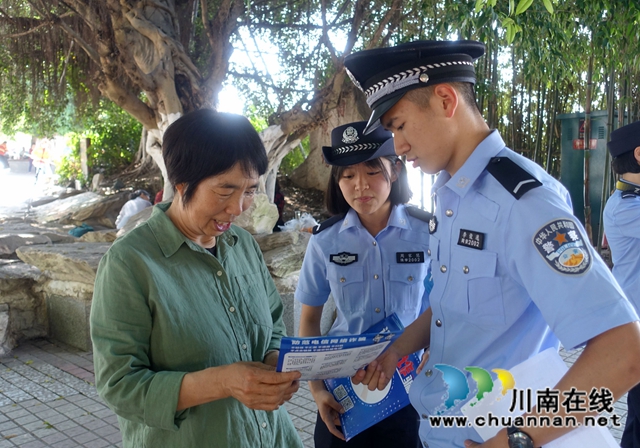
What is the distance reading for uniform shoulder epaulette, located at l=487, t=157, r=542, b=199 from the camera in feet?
4.40

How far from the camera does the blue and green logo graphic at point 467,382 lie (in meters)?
1.34

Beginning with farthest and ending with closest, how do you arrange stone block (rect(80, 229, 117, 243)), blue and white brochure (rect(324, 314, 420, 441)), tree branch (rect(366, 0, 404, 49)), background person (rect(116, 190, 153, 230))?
background person (rect(116, 190, 153, 230)) → stone block (rect(80, 229, 117, 243)) → tree branch (rect(366, 0, 404, 49)) → blue and white brochure (rect(324, 314, 420, 441))

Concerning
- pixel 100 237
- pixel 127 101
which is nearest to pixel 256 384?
pixel 127 101

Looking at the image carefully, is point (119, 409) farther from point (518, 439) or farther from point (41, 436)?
point (41, 436)

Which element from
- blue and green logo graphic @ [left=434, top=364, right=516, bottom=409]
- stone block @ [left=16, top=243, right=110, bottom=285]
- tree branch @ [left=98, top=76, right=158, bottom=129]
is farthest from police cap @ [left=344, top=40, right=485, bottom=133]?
tree branch @ [left=98, top=76, right=158, bottom=129]

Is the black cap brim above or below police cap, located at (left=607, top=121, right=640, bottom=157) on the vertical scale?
below

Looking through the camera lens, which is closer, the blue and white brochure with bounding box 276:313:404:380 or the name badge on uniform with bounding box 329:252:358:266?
the blue and white brochure with bounding box 276:313:404:380

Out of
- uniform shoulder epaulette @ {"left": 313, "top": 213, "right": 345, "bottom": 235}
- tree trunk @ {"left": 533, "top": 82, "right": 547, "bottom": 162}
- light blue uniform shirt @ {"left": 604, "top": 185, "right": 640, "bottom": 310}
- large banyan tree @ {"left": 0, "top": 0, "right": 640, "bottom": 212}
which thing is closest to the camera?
uniform shoulder epaulette @ {"left": 313, "top": 213, "right": 345, "bottom": 235}

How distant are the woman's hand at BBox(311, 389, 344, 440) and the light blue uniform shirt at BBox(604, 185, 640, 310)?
1.61 m

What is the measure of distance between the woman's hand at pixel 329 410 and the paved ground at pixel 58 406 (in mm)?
1570

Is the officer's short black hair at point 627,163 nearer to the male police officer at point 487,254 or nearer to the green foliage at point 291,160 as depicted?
the male police officer at point 487,254

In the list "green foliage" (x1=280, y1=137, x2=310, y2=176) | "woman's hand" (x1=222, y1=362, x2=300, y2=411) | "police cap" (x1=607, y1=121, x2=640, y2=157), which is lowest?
"woman's hand" (x1=222, y1=362, x2=300, y2=411)

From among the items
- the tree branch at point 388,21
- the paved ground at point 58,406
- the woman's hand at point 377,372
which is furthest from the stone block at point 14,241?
the woman's hand at point 377,372

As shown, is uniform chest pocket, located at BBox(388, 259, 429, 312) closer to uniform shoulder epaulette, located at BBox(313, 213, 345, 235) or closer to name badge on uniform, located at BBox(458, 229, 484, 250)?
uniform shoulder epaulette, located at BBox(313, 213, 345, 235)
